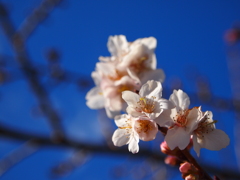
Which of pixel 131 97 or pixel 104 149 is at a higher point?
pixel 104 149

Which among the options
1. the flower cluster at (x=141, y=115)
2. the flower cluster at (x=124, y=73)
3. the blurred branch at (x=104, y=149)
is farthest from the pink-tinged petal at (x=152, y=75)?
the blurred branch at (x=104, y=149)

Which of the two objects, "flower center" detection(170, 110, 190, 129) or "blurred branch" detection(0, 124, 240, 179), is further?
"blurred branch" detection(0, 124, 240, 179)

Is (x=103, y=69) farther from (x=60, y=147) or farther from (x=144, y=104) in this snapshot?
(x=60, y=147)

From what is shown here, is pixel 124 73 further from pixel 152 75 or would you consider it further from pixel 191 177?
pixel 191 177

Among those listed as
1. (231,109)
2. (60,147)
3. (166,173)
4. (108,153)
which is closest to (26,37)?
(60,147)

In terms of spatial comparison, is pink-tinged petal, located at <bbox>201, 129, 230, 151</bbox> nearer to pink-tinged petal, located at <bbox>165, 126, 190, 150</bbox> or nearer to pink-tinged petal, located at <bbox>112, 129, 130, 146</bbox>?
pink-tinged petal, located at <bbox>165, 126, 190, 150</bbox>

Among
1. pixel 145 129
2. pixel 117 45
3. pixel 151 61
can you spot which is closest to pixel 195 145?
pixel 145 129

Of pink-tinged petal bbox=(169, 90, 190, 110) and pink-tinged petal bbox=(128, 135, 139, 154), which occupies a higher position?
pink-tinged petal bbox=(169, 90, 190, 110)

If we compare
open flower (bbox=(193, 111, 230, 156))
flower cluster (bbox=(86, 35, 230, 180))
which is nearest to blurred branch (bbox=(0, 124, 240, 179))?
flower cluster (bbox=(86, 35, 230, 180))
